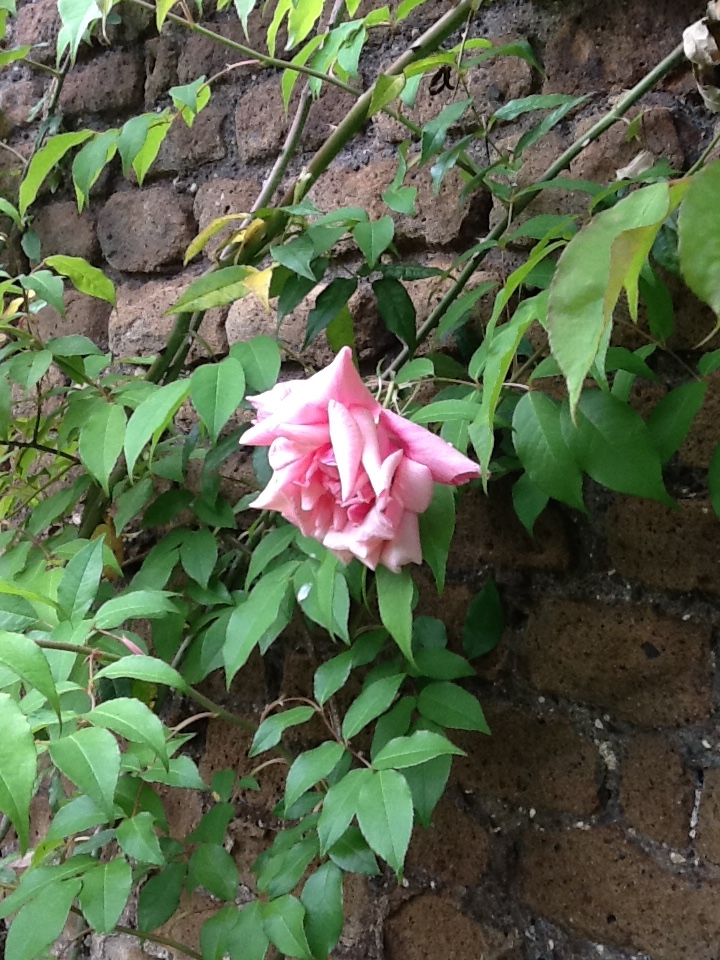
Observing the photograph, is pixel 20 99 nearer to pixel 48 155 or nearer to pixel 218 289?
pixel 48 155

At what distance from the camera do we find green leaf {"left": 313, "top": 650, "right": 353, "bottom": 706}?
683 millimetres

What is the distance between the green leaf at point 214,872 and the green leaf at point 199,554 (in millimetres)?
263

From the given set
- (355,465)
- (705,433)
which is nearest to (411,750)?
(355,465)

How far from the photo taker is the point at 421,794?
2.05 feet

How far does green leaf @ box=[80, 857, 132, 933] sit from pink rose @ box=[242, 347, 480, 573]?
1.17 ft

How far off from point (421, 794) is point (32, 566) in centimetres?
47

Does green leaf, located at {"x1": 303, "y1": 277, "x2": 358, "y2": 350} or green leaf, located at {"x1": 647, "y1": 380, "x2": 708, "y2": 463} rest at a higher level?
green leaf, located at {"x1": 303, "y1": 277, "x2": 358, "y2": 350}

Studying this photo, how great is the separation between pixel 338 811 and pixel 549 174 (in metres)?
0.58

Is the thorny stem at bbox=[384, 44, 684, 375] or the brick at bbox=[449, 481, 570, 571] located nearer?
the thorny stem at bbox=[384, 44, 684, 375]

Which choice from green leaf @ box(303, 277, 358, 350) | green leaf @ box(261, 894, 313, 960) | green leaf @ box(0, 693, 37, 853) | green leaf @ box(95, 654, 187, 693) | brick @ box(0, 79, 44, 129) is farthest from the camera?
brick @ box(0, 79, 44, 129)

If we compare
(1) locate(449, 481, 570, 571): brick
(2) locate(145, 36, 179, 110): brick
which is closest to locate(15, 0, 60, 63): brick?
(2) locate(145, 36, 179, 110): brick

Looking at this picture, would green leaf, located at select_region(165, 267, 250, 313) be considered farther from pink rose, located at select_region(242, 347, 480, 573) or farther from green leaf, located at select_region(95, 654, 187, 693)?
green leaf, located at select_region(95, 654, 187, 693)

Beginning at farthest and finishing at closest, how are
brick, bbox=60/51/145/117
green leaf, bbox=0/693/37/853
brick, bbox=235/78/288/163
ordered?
brick, bbox=60/51/145/117 < brick, bbox=235/78/288/163 < green leaf, bbox=0/693/37/853

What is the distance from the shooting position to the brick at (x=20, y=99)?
1.15 metres
